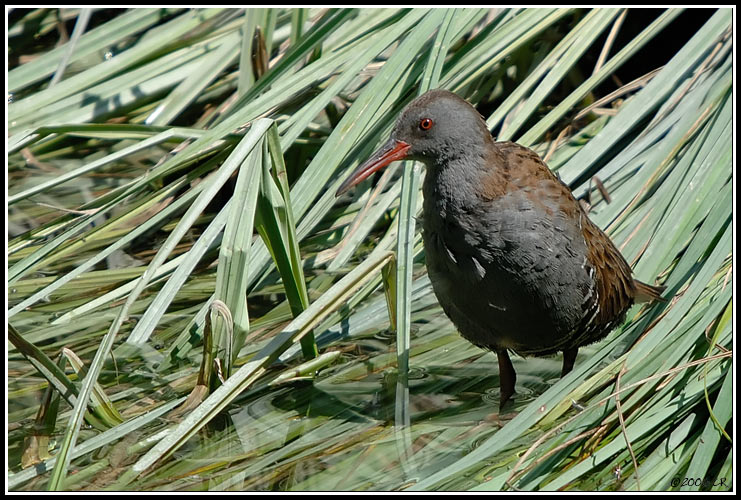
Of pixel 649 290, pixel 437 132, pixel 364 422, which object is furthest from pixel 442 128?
pixel 364 422

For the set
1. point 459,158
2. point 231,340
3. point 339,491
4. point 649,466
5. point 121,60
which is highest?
point 121,60

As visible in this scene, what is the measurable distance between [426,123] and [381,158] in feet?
0.65

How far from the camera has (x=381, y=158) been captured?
2.90 m

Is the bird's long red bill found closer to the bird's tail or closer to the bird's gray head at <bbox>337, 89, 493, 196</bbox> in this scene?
the bird's gray head at <bbox>337, 89, 493, 196</bbox>

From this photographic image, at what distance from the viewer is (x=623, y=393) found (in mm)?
2537

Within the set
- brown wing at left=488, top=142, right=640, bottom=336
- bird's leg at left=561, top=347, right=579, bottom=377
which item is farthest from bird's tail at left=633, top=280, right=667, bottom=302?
bird's leg at left=561, top=347, right=579, bottom=377

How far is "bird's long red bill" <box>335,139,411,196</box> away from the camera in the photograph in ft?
9.45

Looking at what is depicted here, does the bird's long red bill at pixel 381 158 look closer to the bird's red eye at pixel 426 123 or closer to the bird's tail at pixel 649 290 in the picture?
the bird's red eye at pixel 426 123

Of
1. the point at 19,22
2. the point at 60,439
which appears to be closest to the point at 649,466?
the point at 60,439

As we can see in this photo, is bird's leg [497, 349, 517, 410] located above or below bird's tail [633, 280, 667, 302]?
below

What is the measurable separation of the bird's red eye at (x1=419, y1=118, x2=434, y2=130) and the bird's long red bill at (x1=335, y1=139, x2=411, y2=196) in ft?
0.29

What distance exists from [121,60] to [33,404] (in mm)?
1755

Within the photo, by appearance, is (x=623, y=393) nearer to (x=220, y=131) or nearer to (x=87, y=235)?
(x=220, y=131)

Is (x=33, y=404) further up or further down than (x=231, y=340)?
further down
